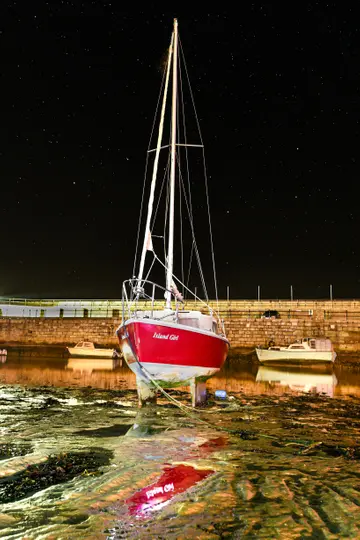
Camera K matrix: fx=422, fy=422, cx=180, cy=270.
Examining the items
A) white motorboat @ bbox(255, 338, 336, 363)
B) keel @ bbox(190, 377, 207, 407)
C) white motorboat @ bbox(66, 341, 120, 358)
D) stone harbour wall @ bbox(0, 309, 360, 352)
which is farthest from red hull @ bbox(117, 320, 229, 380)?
stone harbour wall @ bbox(0, 309, 360, 352)

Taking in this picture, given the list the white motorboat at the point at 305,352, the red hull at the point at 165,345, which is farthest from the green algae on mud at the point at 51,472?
the white motorboat at the point at 305,352

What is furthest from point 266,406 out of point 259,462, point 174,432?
point 259,462

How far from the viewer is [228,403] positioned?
12.9m

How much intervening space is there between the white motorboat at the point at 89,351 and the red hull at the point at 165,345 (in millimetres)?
22300

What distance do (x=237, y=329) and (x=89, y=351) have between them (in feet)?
40.2

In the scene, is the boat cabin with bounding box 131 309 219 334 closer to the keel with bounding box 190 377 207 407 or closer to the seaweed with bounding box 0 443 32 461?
the keel with bounding box 190 377 207 407

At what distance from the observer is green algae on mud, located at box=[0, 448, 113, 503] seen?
4828mm

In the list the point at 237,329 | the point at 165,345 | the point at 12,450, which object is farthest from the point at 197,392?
the point at 237,329

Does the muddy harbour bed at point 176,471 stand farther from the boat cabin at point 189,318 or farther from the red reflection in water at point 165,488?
the boat cabin at point 189,318

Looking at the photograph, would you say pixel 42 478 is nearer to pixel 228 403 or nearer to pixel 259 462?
pixel 259 462

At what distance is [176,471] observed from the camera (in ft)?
18.9

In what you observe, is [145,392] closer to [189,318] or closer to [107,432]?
[189,318]

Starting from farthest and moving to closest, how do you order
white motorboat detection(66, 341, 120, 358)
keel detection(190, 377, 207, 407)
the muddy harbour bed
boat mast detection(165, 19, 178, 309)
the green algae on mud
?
white motorboat detection(66, 341, 120, 358) → boat mast detection(165, 19, 178, 309) → keel detection(190, 377, 207, 407) → the green algae on mud → the muddy harbour bed

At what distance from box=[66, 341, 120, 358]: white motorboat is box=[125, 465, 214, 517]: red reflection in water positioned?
92.6 ft
